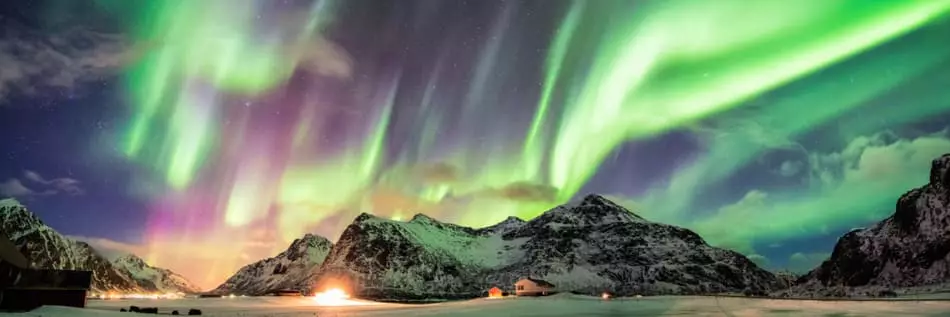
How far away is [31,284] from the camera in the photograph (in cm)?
6231

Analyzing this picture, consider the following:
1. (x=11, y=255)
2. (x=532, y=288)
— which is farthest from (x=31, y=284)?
(x=532, y=288)

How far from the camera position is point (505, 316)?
209ft

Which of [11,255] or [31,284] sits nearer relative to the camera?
[31,284]

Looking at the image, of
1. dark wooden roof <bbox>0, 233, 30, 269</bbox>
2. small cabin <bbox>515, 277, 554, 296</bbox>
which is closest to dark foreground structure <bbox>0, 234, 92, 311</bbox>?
dark wooden roof <bbox>0, 233, 30, 269</bbox>

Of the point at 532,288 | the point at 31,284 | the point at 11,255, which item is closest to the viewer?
the point at 31,284

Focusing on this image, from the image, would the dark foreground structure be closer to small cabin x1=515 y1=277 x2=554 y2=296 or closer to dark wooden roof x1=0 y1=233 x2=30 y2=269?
dark wooden roof x1=0 y1=233 x2=30 y2=269

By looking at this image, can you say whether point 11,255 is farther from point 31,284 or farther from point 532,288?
point 532,288

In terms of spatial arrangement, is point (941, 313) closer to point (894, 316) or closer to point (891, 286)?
point (894, 316)

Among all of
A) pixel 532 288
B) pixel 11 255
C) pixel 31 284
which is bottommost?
pixel 532 288

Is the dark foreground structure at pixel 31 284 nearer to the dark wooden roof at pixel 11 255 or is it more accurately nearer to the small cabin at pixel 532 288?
the dark wooden roof at pixel 11 255

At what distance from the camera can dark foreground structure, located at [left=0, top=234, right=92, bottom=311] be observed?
59.9m

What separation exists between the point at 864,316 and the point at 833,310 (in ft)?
25.0

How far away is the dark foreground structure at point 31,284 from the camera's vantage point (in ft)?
196

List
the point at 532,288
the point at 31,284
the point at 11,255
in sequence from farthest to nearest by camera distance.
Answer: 1. the point at 532,288
2. the point at 11,255
3. the point at 31,284
